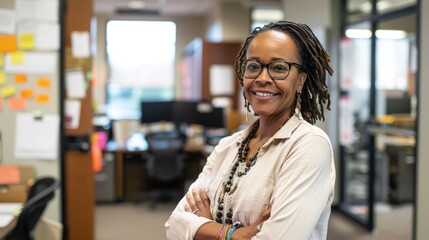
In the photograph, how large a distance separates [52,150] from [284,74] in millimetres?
2551

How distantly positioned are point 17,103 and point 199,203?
2.38 metres

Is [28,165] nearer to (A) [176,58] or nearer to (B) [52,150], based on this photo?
(B) [52,150]

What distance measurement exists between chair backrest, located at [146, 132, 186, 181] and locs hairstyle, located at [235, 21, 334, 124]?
4.11 meters

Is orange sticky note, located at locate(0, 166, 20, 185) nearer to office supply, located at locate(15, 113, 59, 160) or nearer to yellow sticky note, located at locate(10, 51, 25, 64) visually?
office supply, located at locate(15, 113, 59, 160)

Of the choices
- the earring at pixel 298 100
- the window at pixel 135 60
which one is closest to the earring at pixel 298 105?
the earring at pixel 298 100

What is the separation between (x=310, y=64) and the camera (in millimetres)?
1253

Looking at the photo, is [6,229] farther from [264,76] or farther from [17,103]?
[264,76]

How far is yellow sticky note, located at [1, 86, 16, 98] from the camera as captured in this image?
3.26m

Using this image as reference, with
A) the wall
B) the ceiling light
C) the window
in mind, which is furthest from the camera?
the window

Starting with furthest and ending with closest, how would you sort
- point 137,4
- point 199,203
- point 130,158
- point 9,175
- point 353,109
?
1. point 137,4
2. point 130,158
3. point 353,109
4. point 9,175
5. point 199,203

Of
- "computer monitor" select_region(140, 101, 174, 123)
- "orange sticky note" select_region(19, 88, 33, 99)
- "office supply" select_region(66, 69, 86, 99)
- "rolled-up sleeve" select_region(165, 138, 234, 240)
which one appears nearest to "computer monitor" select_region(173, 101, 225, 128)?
"computer monitor" select_region(140, 101, 174, 123)

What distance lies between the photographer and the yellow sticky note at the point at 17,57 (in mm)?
3244

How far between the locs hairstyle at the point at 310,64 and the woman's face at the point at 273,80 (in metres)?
0.02

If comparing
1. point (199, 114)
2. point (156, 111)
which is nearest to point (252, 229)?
point (199, 114)
